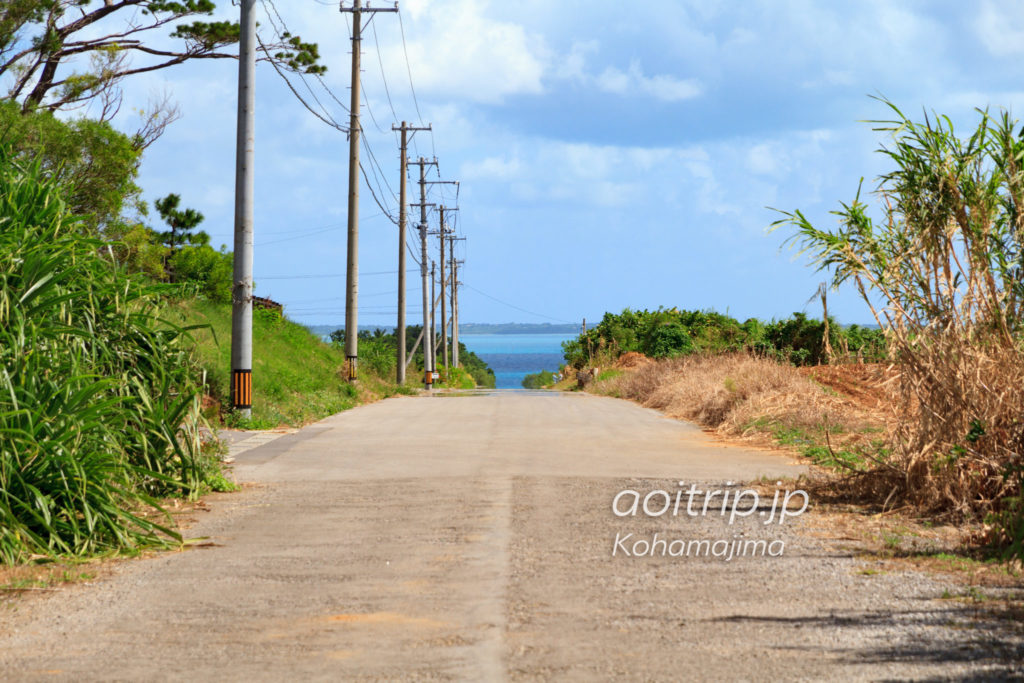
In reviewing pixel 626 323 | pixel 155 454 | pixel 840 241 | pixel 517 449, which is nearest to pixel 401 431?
pixel 517 449

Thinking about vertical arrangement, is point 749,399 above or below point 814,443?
above

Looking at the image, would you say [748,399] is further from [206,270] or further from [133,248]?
[206,270]

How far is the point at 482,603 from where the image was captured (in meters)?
5.71

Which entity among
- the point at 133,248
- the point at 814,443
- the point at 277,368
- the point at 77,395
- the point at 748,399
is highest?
the point at 133,248

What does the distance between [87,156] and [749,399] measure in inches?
512

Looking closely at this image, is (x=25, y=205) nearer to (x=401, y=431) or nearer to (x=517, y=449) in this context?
(x=517, y=449)

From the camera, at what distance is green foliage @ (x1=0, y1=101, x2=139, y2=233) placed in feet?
58.9

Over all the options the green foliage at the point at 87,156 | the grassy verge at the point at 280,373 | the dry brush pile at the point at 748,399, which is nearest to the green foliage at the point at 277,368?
the grassy verge at the point at 280,373

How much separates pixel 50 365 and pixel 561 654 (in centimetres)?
482

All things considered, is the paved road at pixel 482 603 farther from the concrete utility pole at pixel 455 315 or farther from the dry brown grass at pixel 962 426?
the concrete utility pole at pixel 455 315

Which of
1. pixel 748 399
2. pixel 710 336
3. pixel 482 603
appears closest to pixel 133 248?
pixel 748 399

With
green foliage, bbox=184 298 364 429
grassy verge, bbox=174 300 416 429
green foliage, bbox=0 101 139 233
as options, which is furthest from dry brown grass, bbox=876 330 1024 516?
green foliage, bbox=0 101 139 233

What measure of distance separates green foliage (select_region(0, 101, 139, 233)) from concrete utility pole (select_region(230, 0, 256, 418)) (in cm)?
266

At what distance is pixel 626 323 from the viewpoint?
56.3 meters
